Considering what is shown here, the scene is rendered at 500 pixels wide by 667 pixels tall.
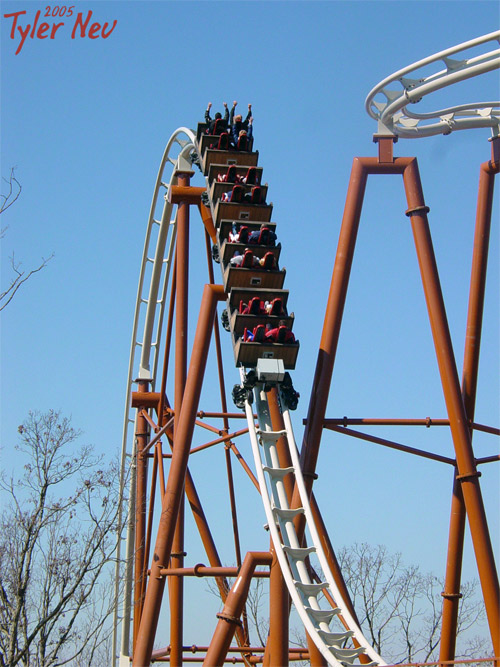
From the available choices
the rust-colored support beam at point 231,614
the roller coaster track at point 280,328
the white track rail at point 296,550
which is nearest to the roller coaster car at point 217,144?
the roller coaster track at point 280,328

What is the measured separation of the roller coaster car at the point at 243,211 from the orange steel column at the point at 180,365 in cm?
147

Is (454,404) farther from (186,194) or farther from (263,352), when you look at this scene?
(186,194)

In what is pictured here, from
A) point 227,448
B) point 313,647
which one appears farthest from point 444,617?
point 227,448

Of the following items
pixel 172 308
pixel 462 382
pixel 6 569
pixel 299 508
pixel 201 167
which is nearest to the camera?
pixel 6 569

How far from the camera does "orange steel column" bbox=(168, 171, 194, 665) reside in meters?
12.6


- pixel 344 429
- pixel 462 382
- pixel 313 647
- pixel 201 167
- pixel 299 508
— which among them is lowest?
pixel 313 647

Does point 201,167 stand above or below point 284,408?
above

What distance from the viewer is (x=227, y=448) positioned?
14508mm

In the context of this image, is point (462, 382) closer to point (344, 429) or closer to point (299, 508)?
point (344, 429)

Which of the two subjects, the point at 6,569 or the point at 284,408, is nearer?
the point at 6,569

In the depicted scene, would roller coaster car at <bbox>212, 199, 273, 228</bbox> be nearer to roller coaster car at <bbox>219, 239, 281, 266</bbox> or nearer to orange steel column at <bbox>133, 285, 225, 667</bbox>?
roller coaster car at <bbox>219, 239, 281, 266</bbox>

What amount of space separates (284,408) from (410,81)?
4.09 metres

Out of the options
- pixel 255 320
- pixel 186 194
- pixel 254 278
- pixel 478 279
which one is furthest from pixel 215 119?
pixel 478 279

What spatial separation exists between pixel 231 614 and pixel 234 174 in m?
6.03
